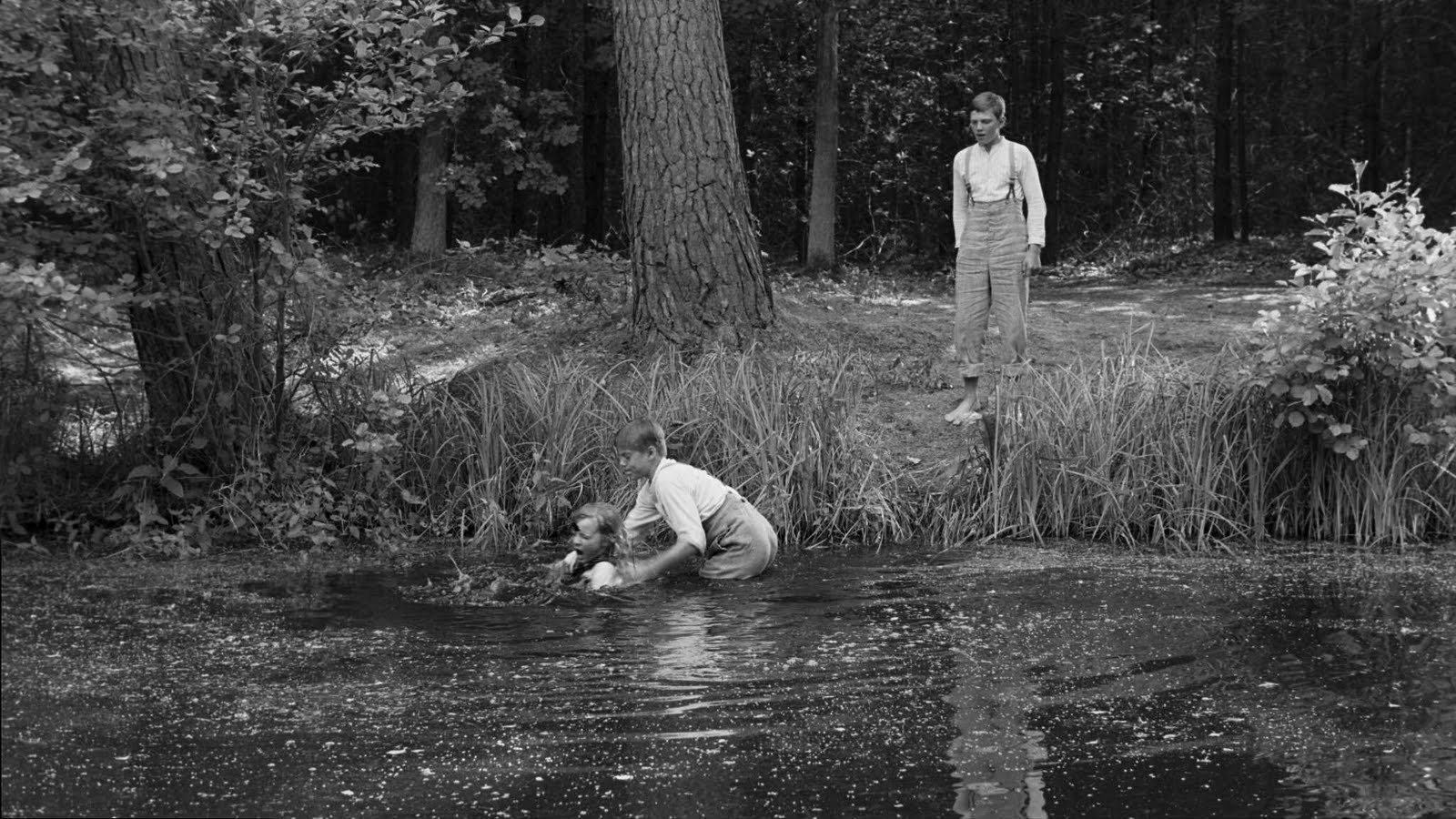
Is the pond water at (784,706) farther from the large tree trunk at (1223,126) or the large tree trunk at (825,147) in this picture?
the large tree trunk at (1223,126)

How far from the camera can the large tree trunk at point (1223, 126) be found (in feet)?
78.8

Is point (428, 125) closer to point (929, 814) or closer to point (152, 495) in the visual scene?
point (152, 495)

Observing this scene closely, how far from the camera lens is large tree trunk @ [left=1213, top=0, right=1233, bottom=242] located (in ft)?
78.8

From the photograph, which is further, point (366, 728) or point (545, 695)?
point (545, 695)

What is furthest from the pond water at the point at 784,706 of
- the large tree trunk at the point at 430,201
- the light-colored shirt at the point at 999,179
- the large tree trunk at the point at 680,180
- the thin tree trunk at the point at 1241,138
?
the thin tree trunk at the point at 1241,138

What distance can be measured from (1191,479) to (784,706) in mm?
4406

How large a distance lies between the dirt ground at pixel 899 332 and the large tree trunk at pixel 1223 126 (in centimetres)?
531

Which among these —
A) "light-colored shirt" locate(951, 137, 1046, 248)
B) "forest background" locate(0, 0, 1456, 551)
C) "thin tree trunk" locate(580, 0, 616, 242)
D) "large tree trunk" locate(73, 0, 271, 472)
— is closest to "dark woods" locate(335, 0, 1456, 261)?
"thin tree trunk" locate(580, 0, 616, 242)

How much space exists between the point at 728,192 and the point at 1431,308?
17.2 feet

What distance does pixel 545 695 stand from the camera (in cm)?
567

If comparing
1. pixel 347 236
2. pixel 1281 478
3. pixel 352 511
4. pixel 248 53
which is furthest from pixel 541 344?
pixel 347 236

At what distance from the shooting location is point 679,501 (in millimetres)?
7809

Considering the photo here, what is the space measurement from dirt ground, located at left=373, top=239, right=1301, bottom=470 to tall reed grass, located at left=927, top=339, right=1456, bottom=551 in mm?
435

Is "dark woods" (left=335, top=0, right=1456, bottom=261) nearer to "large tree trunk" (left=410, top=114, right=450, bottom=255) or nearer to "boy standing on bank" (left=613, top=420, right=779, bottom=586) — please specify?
"large tree trunk" (left=410, top=114, right=450, bottom=255)
